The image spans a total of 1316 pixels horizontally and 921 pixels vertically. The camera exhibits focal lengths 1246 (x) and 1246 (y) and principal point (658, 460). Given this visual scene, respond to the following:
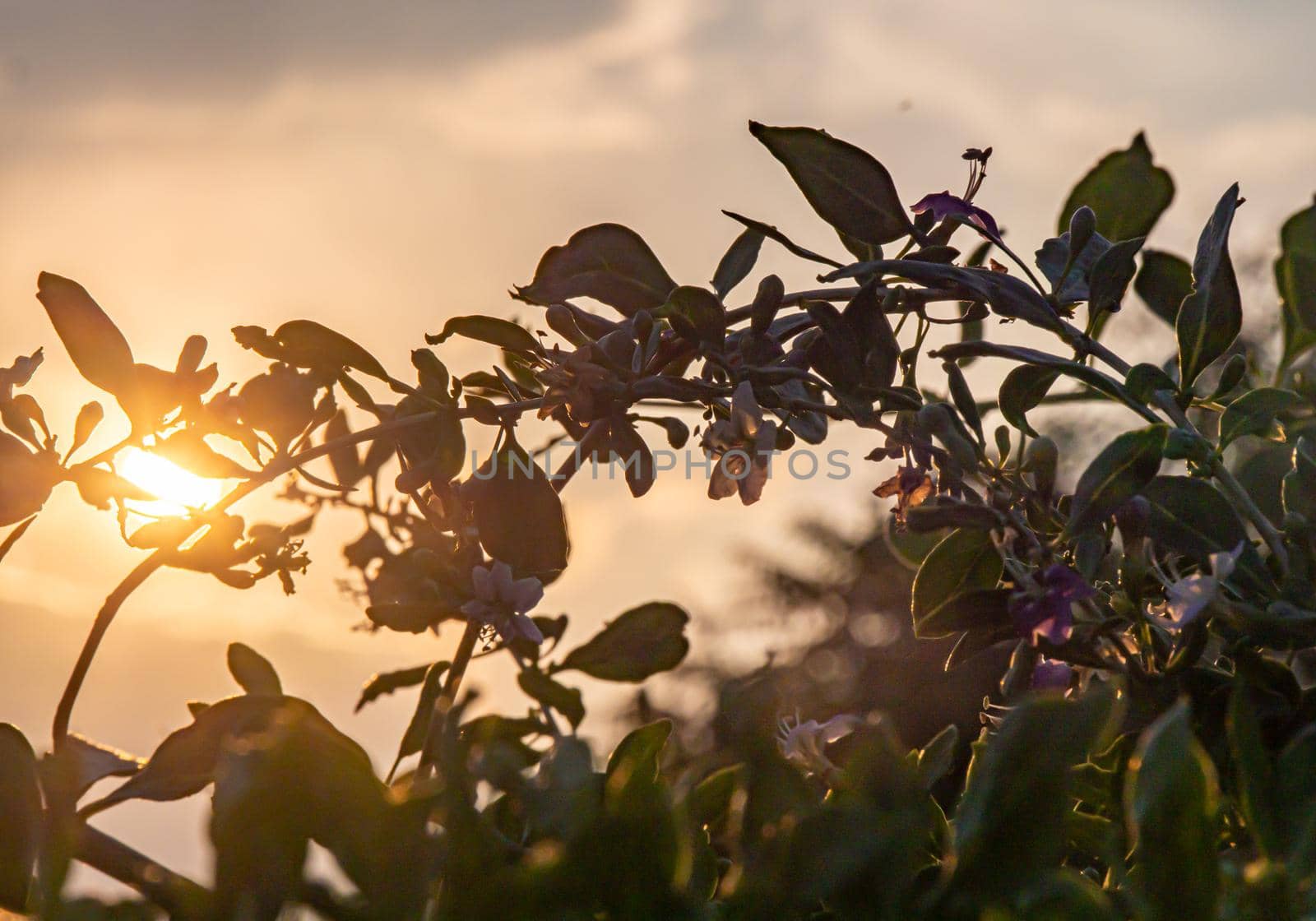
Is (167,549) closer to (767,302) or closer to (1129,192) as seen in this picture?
(767,302)

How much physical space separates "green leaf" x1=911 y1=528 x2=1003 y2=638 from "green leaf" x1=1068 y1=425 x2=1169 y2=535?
125mm

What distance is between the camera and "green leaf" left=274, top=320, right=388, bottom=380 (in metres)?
0.92

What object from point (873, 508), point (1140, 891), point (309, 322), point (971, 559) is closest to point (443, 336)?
point (309, 322)

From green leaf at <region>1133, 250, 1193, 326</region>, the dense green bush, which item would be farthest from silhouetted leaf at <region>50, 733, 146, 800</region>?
green leaf at <region>1133, 250, 1193, 326</region>

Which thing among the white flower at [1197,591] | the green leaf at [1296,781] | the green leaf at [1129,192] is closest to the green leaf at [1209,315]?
the green leaf at [1129,192]

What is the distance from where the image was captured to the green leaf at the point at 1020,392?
98 cm

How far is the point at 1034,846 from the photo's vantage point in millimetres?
461

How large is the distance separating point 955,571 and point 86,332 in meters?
0.65

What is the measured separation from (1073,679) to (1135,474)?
23cm

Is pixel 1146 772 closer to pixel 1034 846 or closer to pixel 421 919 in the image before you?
pixel 1034 846

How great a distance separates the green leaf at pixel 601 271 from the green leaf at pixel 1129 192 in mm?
410

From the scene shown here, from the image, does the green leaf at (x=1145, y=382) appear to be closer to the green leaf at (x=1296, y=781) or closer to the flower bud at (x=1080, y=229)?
the flower bud at (x=1080, y=229)

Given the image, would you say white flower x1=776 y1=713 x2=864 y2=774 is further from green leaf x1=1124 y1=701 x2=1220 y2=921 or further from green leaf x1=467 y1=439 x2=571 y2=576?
green leaf x1=1124 y1=701 x2=1220 y2=921

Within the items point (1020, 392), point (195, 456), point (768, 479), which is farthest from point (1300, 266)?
point (195, 456)
